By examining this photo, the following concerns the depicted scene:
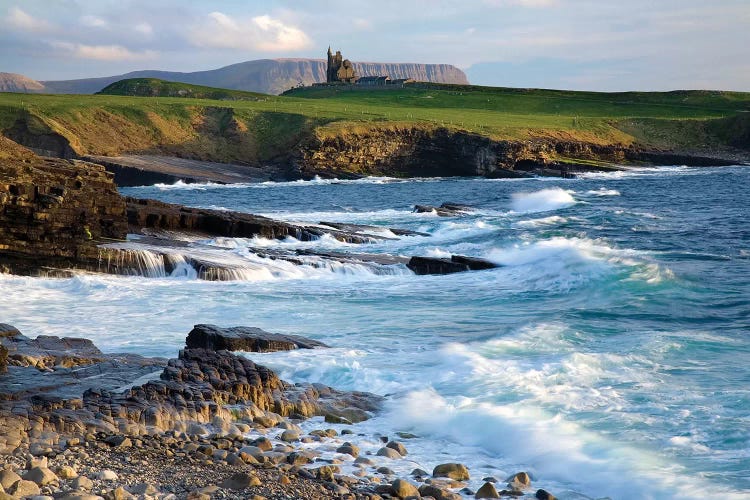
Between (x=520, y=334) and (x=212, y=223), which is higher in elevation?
(x=212, y=223)

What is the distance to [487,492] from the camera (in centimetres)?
861

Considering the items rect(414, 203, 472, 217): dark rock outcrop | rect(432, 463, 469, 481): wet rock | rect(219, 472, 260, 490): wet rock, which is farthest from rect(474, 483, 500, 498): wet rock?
rect(414, 203, 472, 217): dark rock outcrop

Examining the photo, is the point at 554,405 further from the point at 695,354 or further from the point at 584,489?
the point at 695,354

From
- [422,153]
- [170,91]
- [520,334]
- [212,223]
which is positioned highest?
[170,91]

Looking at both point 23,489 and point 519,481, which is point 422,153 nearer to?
point 519,481

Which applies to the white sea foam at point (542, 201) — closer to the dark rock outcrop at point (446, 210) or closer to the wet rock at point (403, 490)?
the dark rock outcrop at point (446, 210)

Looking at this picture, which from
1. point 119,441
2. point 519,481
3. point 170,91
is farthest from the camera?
point 170,91

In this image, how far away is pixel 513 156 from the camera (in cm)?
8481

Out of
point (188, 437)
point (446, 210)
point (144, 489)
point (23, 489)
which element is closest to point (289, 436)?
point (188, 437)

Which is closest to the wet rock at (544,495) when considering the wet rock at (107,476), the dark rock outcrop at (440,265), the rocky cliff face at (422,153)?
the wet rock at (107,476)

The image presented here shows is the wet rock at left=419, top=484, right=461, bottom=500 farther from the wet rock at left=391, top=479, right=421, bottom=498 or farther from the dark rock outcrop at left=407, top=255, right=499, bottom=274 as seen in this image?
the dark rock outcrop at left=407, top=255, right=499, bottom=274

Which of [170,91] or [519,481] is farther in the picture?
[170,91]

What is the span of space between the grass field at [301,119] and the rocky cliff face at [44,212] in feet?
169

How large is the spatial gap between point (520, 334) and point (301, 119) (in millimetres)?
75757
